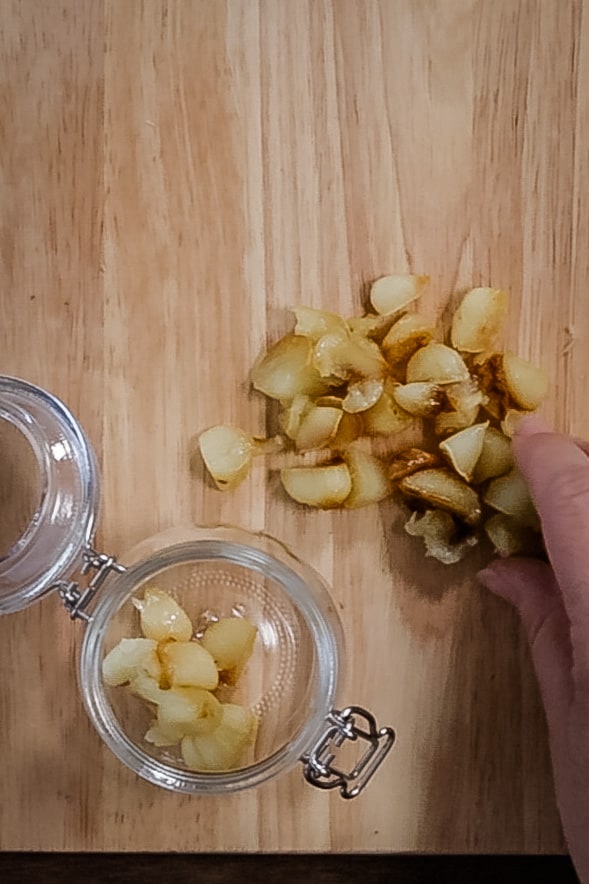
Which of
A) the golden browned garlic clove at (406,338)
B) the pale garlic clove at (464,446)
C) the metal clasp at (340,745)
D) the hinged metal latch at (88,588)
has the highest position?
the golden browned garlic clove at (406,338)

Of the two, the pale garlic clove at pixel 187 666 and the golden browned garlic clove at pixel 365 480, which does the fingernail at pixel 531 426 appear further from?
the pale garlic clove at pixel 187 666

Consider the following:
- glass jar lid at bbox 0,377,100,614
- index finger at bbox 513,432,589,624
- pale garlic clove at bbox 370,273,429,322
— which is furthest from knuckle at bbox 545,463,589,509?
glass jar lid at bbox 0,377,100,614

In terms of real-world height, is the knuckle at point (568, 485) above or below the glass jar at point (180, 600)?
above

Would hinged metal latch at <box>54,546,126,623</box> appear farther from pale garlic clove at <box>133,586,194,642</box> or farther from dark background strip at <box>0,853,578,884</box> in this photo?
dark background strip at <box>0,853,578,884</box>

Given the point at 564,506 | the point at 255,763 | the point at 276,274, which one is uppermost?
the point at 276,274

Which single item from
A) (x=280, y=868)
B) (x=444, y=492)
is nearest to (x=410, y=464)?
(x=444, y=492)

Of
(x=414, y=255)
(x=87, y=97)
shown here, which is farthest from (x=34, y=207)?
(x=414, y=255)

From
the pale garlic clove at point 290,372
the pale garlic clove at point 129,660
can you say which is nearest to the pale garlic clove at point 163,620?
the pale garlic clove at point 129,660

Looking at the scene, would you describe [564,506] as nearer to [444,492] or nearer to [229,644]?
[444,492]
